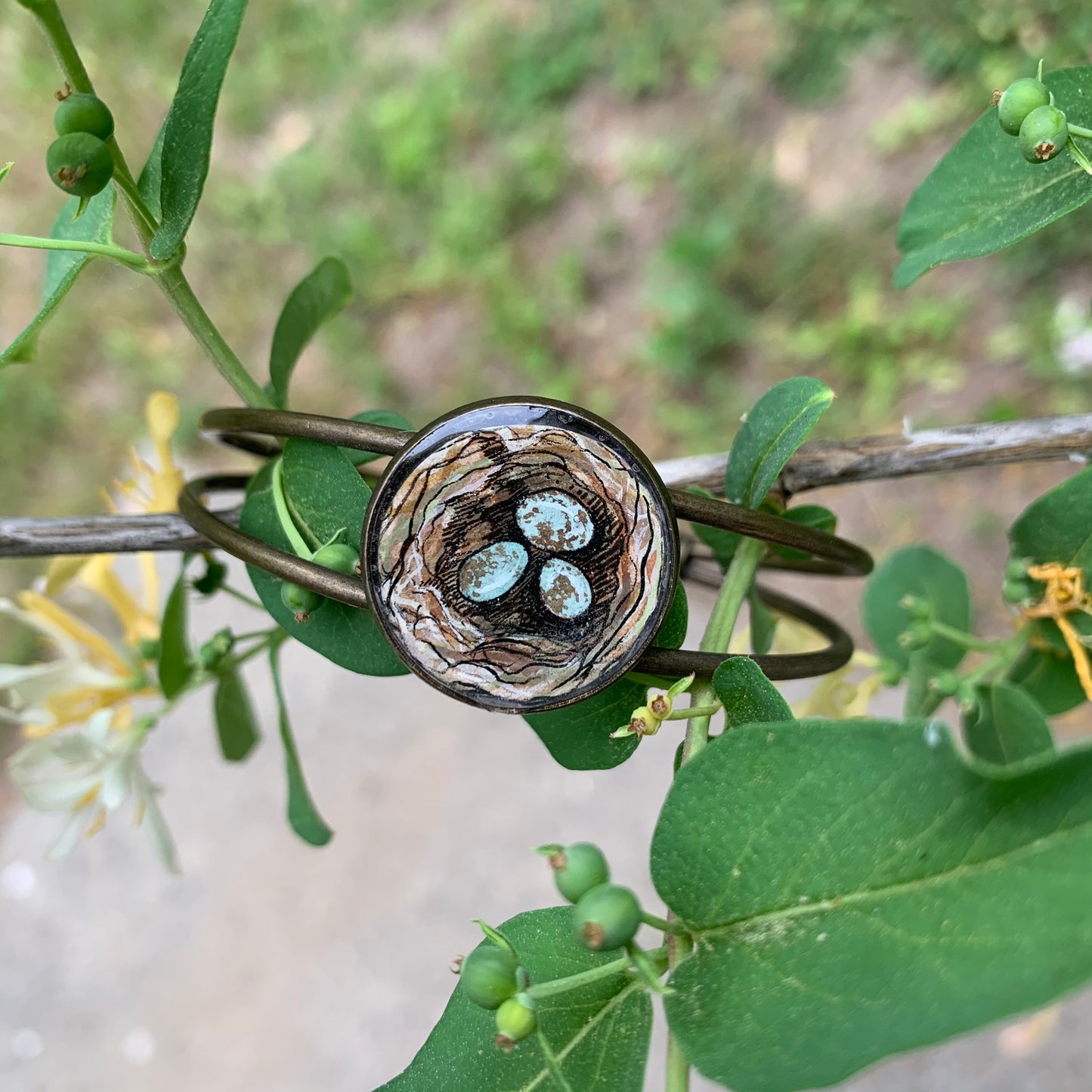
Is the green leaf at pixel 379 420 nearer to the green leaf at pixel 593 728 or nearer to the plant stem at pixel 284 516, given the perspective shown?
the plant stem at pixel 284 516

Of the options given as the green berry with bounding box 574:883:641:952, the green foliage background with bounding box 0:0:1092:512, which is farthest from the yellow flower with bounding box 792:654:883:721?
the green foliage background with bounding box 0:0:1092:512

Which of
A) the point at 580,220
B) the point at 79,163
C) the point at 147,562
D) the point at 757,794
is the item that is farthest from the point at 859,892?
the point at 580,220

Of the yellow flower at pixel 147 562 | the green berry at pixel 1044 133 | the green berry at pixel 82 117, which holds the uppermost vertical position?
the green berry at pixel 82 117

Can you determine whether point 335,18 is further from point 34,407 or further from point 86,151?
point 86,151

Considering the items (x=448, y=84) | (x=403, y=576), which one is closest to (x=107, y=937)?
(x=403, y=576)

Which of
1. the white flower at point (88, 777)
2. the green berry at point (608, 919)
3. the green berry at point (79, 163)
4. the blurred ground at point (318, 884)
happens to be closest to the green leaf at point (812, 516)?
the green berry at point (608, 919)

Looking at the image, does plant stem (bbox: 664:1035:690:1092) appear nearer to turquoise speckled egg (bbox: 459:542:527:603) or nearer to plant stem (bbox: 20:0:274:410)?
turquoise speckled egg (bbox: 459:542:527:603)

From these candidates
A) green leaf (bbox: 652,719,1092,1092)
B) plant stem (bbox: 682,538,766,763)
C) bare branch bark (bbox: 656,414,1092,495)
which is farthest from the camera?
bare branch bark (bbox: 656,414,1092,495)
